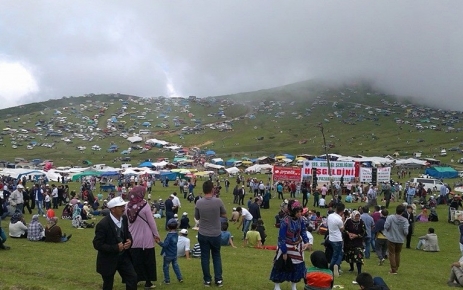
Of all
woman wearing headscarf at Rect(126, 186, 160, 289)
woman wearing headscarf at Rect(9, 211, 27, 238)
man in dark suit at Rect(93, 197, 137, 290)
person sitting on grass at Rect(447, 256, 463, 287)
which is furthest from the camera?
woman wearing headscarf at Rect(9, 211, 27, 238)

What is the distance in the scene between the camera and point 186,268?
1084cm

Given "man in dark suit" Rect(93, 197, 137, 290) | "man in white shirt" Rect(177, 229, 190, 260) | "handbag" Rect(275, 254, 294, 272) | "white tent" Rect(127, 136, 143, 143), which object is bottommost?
"man in white shirt" Rect(177, 229, 190, 260)

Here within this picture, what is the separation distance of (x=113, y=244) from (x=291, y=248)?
3125 millimetres

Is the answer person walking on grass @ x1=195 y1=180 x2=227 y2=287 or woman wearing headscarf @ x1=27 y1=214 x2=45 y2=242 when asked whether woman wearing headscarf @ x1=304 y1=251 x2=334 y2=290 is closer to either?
person walking on grass @ x1=195 y1=180 x2=227 y2=287

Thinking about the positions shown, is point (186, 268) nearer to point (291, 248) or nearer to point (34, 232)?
point (291, 248)

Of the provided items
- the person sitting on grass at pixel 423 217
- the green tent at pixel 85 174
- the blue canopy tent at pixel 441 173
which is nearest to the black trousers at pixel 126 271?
the person sitting on grass at pixel 423 217

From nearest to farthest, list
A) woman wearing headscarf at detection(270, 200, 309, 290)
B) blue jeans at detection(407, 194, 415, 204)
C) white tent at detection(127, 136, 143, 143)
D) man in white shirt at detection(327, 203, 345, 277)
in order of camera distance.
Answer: woman wearing headscarf at detection(270, 200, 309, 290) → man in white shirt at detection(327, 203, 345, 277) → blue jeans at detection(407, 194, 415, 204) → white tent at detection(127, 136, 143, 143)

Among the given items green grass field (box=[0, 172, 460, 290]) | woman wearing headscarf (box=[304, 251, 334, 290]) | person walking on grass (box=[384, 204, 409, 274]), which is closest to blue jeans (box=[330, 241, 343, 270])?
green grass field (box=[0, 172, 460, 290])

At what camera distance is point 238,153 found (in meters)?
109

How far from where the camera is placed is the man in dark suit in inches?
254

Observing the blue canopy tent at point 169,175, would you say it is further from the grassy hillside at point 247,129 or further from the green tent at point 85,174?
the grassy hillside at point 247,129

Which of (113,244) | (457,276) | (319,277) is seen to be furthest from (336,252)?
(113,244)

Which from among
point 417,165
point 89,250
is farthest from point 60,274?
point 417,165

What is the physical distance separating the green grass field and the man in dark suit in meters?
2.08
